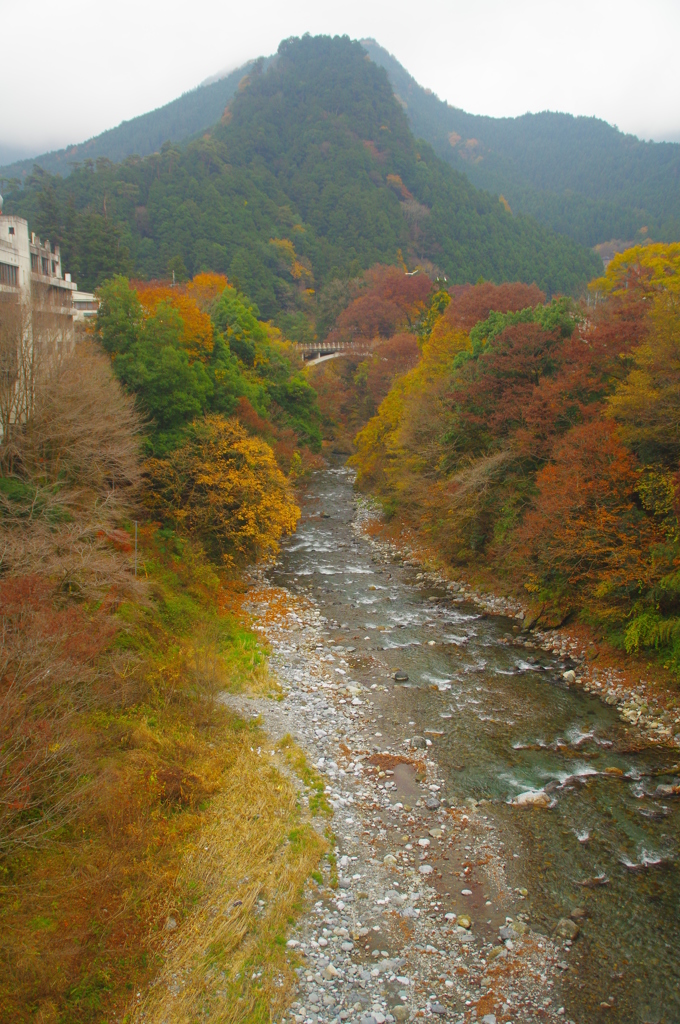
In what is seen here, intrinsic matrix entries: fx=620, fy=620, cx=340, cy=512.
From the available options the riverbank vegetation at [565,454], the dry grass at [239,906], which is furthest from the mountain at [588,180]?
the dry grass at [239,906]

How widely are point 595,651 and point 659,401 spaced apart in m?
6.94

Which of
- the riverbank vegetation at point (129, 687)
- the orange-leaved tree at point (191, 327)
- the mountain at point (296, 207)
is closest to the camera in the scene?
the riverbank vegetation at point (129, 687)

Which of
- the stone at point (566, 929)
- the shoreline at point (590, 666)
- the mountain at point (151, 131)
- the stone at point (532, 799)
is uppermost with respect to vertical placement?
the mountain at point (151, 131)

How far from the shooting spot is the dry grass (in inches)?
291

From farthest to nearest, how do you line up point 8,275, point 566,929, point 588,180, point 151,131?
point 588,180 → point 151,131 → point 8,275 → point 566,929

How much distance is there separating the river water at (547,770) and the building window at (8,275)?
46.3 ft

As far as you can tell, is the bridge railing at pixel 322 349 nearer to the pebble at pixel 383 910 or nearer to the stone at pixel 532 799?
the pebble at pixel 383 910

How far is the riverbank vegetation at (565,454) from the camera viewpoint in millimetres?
16281

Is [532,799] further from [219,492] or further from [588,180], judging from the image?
[588,180]

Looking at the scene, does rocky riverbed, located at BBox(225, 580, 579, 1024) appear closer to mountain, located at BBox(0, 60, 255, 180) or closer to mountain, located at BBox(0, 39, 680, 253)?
mountain, located at BBox(0, 39, 680, 253)

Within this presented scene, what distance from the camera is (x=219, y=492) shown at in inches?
875

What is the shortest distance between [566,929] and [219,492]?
16.8 meters

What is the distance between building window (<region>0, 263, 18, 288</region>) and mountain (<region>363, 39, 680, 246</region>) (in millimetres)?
114731

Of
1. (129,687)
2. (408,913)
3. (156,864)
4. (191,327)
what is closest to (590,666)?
(408,913)
